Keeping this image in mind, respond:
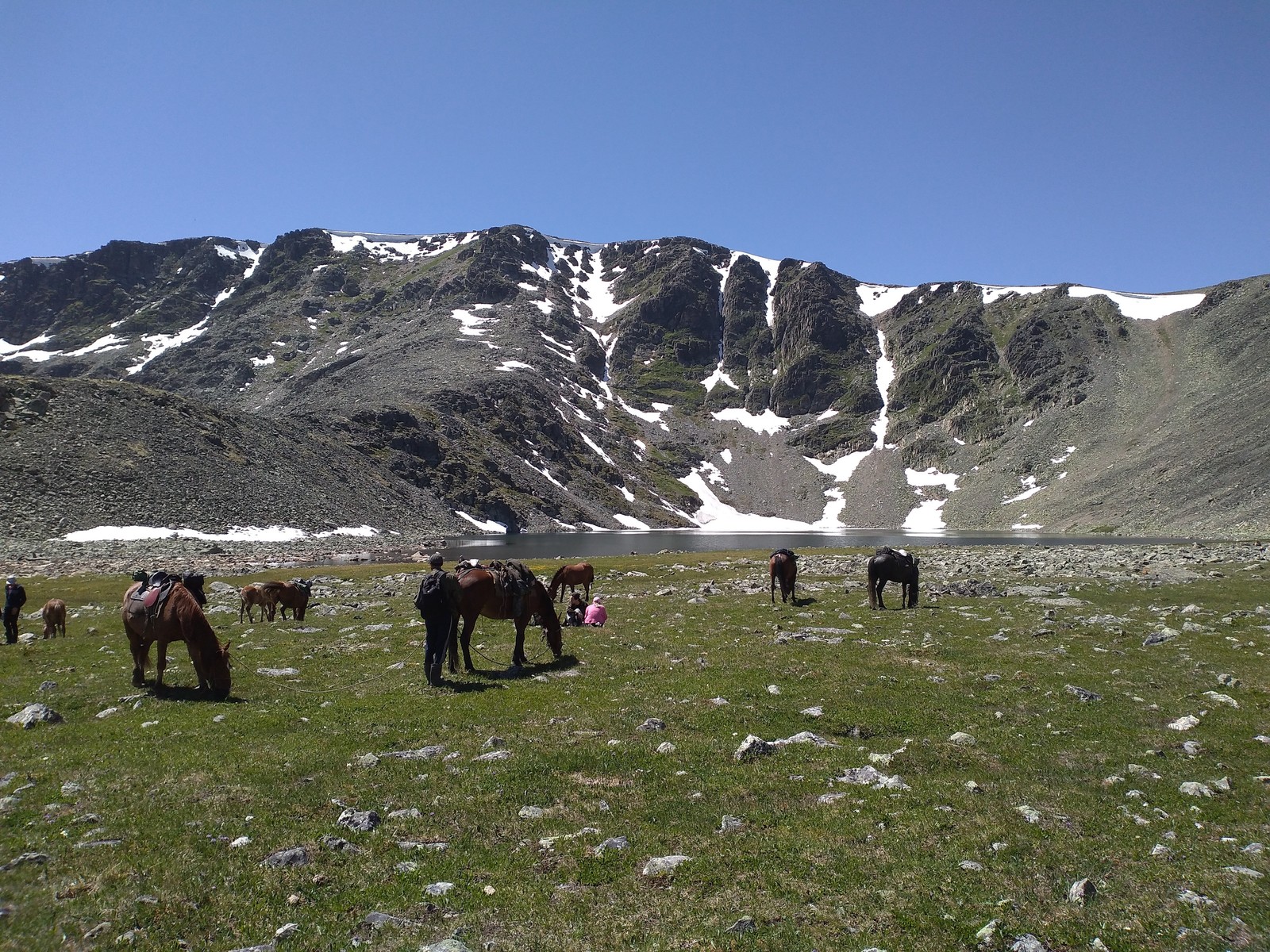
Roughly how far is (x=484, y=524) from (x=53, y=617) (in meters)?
133

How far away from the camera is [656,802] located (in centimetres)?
941

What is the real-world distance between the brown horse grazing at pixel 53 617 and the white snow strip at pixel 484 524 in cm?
12759

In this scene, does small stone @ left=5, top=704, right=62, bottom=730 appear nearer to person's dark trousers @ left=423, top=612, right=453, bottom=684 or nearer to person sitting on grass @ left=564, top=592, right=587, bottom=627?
person's dark trousers @ left=423, top=612, right=453, bottom=684

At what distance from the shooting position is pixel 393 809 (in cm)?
912

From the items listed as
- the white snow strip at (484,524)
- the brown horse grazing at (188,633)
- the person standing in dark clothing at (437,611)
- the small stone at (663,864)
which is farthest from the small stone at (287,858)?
the white snow strip at (484,524)

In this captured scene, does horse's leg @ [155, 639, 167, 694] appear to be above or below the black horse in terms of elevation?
below

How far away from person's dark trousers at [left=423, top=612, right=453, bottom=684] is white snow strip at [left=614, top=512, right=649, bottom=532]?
578ft

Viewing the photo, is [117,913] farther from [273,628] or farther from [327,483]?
[327,483]

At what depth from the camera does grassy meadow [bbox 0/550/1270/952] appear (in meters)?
6.45

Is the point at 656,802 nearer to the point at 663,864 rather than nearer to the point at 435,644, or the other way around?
the point at 663,864

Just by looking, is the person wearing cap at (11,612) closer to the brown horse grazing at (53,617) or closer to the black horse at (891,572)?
the brown horse grazing at (53,617)

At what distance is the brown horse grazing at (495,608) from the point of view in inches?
703

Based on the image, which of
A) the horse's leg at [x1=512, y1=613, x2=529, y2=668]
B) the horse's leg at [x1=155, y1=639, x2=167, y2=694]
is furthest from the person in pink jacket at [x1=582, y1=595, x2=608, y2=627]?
the horse's leg at [x1=155, y1=639, x2=167, y2=694]

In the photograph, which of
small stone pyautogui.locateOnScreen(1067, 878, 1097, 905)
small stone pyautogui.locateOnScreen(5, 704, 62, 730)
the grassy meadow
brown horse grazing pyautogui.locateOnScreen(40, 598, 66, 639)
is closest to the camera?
the grassy meadow
